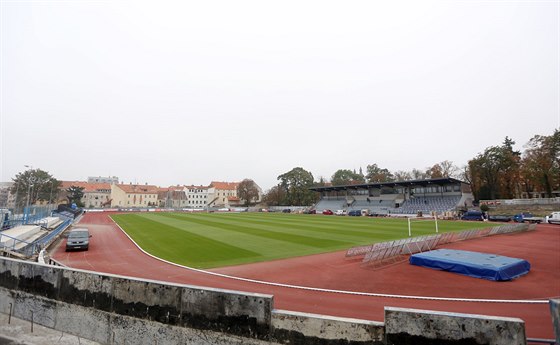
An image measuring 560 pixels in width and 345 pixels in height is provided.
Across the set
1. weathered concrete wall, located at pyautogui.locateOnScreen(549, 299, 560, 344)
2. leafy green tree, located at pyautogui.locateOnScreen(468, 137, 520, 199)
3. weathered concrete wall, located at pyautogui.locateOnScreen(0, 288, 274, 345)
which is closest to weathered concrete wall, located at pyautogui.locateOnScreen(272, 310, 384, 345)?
weathered concrete wall, located at pyautogui.locateOnScreen(0, 288, 274, 345)

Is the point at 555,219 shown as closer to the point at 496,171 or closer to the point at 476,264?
the point at 496,171

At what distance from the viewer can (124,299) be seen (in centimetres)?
578

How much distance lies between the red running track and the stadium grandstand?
45.0 metres

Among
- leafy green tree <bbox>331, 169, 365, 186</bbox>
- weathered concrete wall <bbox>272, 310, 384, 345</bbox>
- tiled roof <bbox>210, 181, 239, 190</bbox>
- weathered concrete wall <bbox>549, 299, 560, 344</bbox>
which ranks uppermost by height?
leafy green tree <bbox>331, 169, 365, 186</bbox>

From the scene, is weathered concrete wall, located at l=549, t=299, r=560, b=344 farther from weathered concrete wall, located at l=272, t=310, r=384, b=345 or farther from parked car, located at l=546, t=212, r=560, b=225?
parked car, located at l=546, t=212, r=560, b=225

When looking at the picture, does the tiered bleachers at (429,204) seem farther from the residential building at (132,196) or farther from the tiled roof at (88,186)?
the tiled roof at (88,186)

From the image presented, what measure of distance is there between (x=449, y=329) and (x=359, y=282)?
1000 cm

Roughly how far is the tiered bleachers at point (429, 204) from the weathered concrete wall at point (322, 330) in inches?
2604

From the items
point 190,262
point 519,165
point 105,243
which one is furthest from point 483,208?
point 105,243

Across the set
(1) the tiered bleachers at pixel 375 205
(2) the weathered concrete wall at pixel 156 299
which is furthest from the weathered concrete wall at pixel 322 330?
(1) the tiered bleachers at pixel 375 205

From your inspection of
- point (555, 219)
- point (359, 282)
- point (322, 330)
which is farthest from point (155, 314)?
point (555, 219)

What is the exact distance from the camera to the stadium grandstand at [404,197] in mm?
64531

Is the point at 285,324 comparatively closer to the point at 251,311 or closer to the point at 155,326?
the point at 251,311

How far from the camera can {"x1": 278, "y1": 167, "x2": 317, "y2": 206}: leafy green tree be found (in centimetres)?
11050
